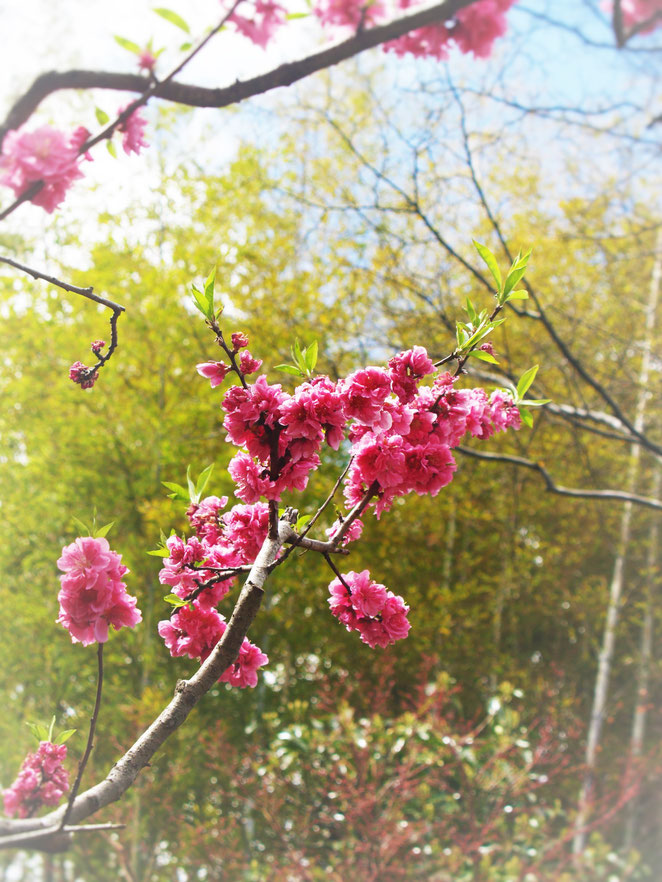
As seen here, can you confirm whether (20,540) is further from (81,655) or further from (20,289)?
(20,289)

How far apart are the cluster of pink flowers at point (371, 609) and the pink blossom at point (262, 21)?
0.89 metres

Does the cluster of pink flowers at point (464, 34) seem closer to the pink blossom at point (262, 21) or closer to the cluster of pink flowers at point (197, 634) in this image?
the pink blossom at point (262, 21)

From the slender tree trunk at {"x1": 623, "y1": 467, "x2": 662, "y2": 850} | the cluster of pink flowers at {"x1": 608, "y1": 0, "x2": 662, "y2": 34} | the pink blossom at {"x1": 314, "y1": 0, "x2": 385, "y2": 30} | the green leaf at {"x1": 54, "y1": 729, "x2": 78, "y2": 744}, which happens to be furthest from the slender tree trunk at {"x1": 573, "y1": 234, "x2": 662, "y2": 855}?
the green leaf at {"x1": 54, "y1": 729, "x2": 78, "y2": 744}

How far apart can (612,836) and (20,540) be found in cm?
371

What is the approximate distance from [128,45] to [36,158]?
18cm

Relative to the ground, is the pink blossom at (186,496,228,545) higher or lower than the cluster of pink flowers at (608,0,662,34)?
lower

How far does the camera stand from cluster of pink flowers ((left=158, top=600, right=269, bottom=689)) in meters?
0.67

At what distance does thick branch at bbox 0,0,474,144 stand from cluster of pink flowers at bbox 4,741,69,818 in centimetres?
72

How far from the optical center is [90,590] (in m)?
0.57

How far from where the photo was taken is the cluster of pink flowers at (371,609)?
26.5 inches

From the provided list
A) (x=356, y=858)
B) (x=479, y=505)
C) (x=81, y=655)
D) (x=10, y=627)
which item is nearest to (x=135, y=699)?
(x=81, y=655)

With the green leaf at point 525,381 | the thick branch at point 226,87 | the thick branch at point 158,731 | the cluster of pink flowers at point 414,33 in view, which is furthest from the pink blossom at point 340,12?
the thick branch at point 158,731

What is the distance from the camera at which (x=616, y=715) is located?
3877 mm

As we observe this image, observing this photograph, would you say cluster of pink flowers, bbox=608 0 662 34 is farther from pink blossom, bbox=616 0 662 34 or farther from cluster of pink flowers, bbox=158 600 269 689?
cluster of pink flowers, bbox=158 600 269 689
